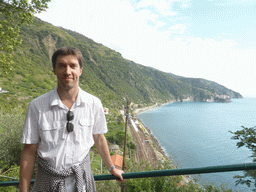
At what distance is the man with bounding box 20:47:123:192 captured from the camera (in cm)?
92

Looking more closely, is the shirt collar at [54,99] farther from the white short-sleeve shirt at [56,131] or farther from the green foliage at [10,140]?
the green foliage at [10,140]

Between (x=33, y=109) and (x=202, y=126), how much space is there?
57.5 meters

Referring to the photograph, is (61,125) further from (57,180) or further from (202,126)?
(202,126)

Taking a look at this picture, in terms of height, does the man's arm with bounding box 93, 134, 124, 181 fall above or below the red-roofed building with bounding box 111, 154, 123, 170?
above

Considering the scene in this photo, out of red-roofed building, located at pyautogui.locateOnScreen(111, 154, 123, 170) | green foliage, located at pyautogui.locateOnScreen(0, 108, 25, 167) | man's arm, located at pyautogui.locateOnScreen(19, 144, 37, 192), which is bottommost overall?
red-roofed building, located at pyautogui.locateOnScreen(111, 154, 123, 170)

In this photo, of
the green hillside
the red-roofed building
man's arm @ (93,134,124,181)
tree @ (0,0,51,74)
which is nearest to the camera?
man's arm @ (93,134,124,181)

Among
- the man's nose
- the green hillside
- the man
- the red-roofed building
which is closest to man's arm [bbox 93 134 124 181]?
the man

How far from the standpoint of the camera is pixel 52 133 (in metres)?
0.93

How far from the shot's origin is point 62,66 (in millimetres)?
986

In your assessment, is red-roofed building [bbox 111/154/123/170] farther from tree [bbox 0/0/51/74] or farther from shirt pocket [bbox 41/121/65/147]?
shirt pocket [bbox 41/121/65/147]

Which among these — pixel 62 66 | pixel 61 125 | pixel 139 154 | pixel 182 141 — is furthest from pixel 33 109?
pixel 182 141

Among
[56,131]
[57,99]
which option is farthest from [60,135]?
[57,99]

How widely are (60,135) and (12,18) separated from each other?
3.71 m

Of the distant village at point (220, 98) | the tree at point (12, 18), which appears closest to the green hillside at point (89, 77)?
the tree at point (12, 18)
